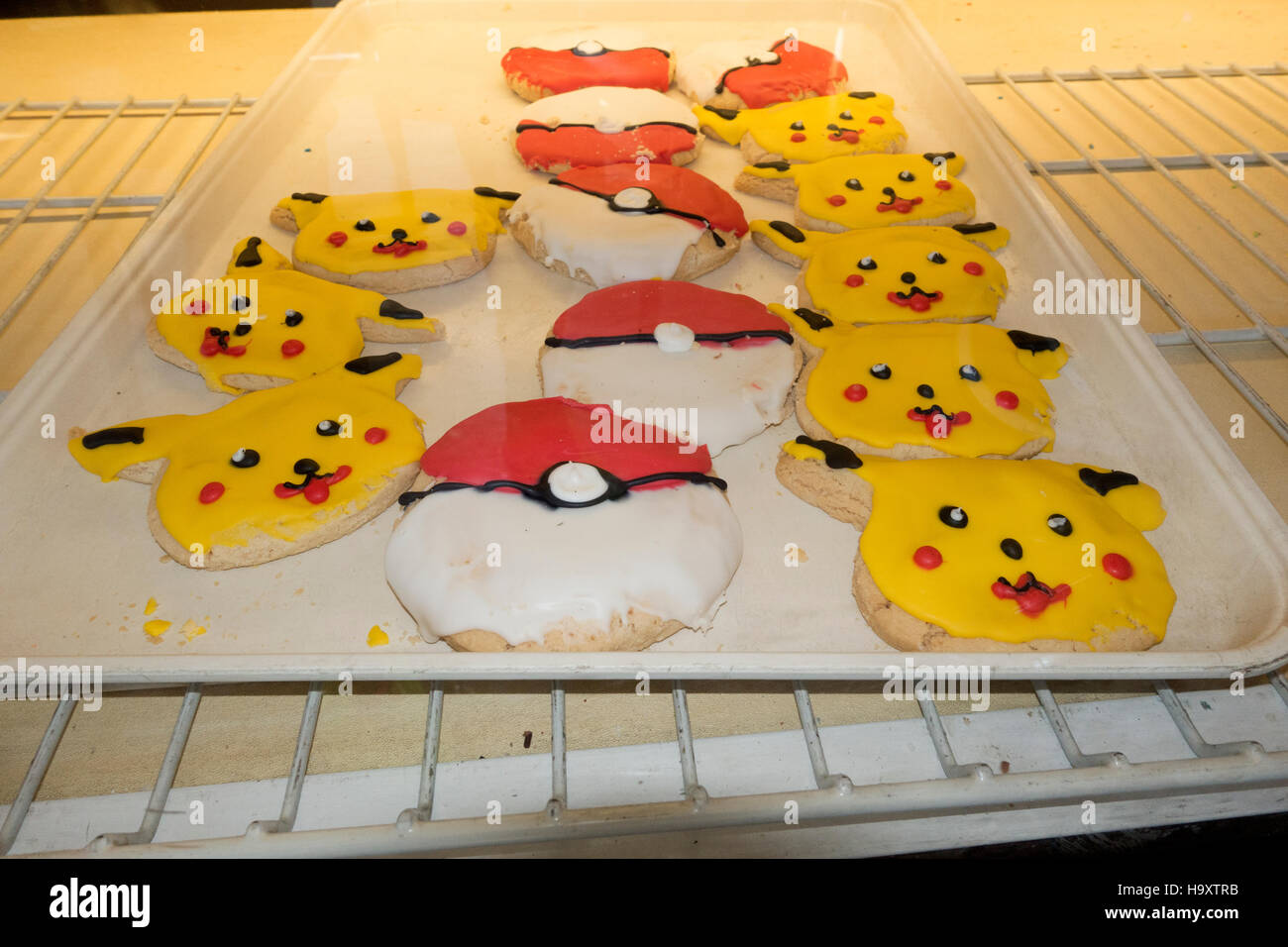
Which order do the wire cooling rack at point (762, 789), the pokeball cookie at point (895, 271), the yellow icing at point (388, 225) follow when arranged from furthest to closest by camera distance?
the yellow icing at point (388, 225) < the pokeball cookie at point (895, 271) < the wire cooling rack at point (762, 789)

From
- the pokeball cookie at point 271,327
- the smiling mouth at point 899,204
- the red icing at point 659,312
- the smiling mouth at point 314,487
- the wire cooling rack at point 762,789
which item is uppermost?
the smiling mouth at point 899,204

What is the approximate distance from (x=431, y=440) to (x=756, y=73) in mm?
1640

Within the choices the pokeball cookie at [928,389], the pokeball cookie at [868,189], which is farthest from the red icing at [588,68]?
the pokeball cookie at [928,389]

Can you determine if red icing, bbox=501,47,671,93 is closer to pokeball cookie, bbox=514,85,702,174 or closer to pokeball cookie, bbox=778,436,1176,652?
pokeball cookie, bbox=514,85,702,174

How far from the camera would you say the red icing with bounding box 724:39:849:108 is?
2596 millimetres

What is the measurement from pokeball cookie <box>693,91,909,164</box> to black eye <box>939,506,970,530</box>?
4.19 feet

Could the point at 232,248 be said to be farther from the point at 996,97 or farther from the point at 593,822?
the point at 996,97

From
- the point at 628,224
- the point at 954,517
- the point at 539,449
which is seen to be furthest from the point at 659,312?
the point at 954,517

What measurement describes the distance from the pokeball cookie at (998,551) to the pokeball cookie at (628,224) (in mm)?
657

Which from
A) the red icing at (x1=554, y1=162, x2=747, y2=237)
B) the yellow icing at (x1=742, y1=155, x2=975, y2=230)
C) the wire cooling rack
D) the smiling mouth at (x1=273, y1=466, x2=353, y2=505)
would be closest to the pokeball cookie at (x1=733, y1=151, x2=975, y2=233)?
the yellow icing at (x1=742, y1=155, x2=975, y2=230)

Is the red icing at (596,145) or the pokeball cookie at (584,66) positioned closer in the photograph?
the red icing at (596,145)

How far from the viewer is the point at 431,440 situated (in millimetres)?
1688

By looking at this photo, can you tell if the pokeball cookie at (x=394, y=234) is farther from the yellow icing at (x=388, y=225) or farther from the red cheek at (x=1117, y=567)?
the red cheek at (x=1117, y=567)

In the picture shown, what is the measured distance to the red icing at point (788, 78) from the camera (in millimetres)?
2596
